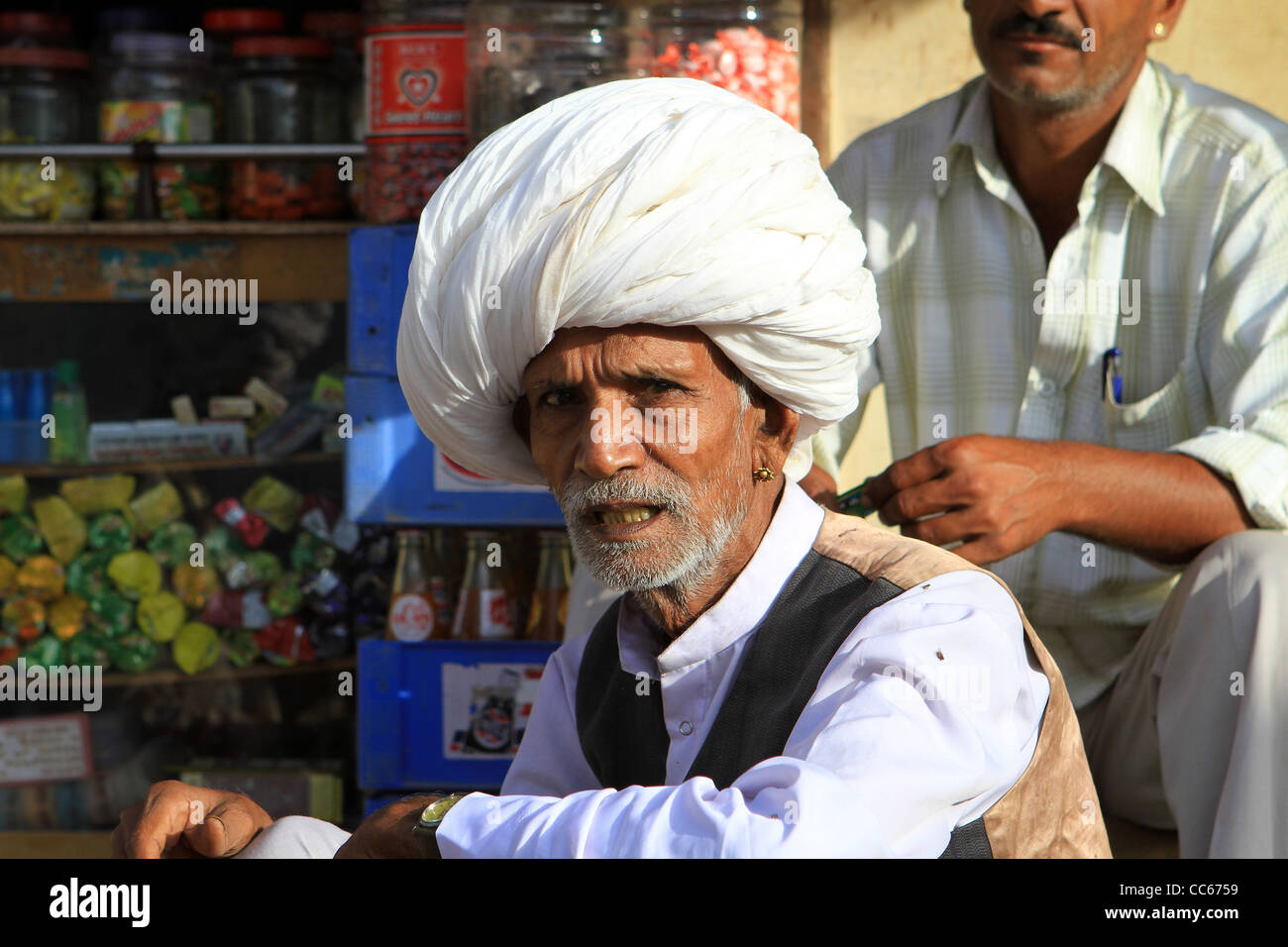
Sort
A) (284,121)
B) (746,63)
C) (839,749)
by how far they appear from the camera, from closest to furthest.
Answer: (839,749), (746,63), (284,121)

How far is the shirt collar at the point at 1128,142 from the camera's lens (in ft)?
8.15

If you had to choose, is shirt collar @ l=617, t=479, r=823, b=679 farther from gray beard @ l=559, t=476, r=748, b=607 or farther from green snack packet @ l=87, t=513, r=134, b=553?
green snack packet @ l=87, t=513, r=134, b=553

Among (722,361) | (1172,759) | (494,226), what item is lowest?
(1172,759)

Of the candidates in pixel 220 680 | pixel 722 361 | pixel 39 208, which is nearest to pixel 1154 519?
pixel 722 361

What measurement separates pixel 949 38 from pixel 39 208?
7.66 feet

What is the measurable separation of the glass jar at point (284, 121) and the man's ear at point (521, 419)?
6.16 ft

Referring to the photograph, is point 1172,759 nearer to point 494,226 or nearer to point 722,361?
point 722,361

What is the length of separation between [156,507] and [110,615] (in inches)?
12.2

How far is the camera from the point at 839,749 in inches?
48.3

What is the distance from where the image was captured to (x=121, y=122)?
3.46 m

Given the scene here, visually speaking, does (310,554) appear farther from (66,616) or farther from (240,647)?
(66,616)

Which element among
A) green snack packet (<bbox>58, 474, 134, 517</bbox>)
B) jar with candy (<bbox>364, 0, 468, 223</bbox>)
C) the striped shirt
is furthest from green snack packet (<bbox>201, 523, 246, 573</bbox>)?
the striped shirt

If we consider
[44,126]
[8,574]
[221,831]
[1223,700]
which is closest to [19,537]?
[8,574]

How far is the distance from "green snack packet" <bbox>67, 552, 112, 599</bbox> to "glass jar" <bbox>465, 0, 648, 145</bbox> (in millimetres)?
1575
